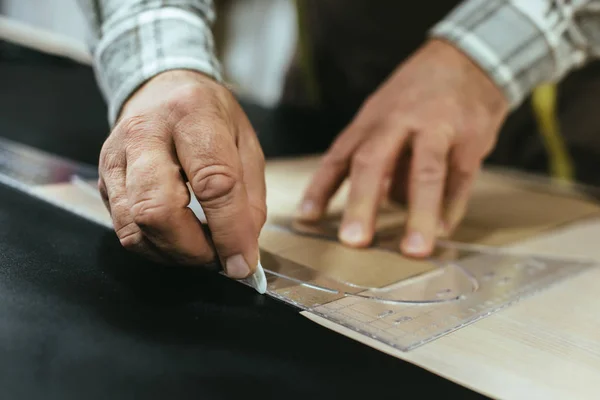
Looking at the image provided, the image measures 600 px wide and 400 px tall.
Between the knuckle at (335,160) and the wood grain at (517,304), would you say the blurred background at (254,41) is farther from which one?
the knuckle at (335,160)

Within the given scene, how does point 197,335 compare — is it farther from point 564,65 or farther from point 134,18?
point 564,65

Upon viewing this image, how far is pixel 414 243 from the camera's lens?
65 centimetres

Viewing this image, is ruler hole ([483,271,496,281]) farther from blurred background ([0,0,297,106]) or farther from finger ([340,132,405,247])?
blurred background ([0,0,297,106])

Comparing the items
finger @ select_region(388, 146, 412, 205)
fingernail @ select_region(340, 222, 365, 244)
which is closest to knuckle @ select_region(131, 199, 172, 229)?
fingernail @ select_region(340, 222, 365, 244)

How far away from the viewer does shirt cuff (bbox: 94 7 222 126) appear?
0.56 meters

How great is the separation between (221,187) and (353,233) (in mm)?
250

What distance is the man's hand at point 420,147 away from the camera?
68cm

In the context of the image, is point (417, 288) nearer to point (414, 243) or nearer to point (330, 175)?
point (414, 243)

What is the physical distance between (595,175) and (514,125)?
187 mm

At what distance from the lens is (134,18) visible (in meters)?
0.62

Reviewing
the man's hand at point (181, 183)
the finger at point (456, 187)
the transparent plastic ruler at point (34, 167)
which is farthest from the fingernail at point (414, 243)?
the transparent plastic ruler at point (34, 167)

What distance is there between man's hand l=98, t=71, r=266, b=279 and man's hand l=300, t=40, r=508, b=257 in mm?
211

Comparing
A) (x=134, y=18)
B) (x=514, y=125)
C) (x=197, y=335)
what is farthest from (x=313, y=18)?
(x=197, y=335)

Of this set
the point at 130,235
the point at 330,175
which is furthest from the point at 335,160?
the point at 130,235
